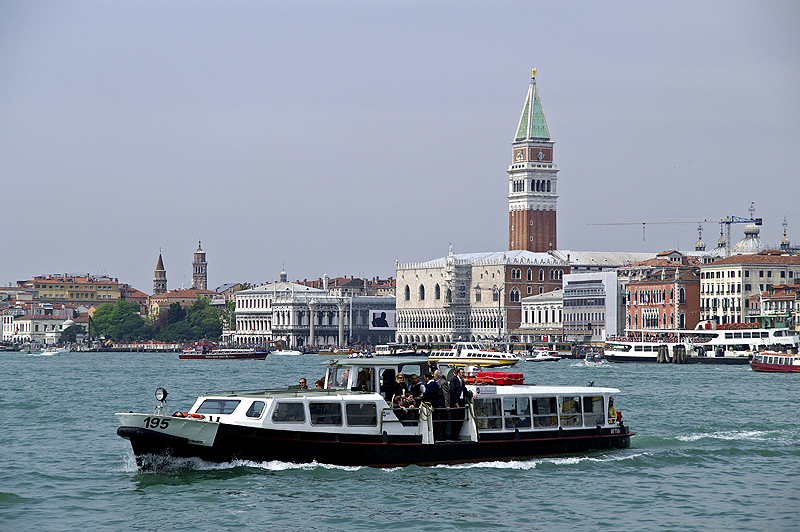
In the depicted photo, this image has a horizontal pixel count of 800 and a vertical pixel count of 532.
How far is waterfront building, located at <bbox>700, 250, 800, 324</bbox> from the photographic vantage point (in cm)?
9231

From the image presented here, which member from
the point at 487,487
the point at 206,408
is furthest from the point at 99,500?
the point at 487,487

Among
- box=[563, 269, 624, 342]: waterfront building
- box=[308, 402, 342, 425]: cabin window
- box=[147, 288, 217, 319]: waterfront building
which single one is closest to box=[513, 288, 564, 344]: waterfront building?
box=[563, 269, 624, 342]: waterfront building

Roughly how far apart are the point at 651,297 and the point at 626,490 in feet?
277

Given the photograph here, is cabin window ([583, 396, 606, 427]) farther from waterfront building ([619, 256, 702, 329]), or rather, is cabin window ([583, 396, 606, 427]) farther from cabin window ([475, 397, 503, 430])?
waterfront building ([619, 256, 702, 329])

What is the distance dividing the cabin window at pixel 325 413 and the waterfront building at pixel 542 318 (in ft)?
326

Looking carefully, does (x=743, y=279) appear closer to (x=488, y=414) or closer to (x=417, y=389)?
(x=488, y=414)

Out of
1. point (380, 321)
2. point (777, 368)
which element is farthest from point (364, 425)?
point (380, 321)

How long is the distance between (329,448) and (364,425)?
2.26ft

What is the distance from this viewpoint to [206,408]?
19719 millimetres

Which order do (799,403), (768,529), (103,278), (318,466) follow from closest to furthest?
1. (768,529)
2. (318,466)
3. (799,403)
4. (103,278)

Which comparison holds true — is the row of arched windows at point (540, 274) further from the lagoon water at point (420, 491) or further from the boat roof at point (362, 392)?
→ the boat roof at point (362, 392)

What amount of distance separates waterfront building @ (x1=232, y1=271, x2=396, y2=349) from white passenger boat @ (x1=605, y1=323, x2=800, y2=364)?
60.4 m

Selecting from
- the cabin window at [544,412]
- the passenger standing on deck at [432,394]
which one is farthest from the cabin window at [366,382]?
the cabin window at [544,412]

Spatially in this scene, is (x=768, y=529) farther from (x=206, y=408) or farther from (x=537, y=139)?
(x=537, y=139)
